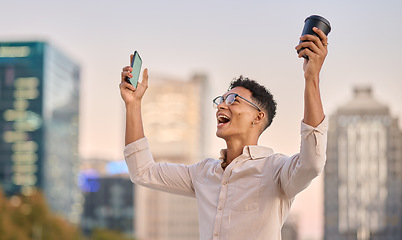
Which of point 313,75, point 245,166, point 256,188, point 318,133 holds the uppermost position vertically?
point 313,75

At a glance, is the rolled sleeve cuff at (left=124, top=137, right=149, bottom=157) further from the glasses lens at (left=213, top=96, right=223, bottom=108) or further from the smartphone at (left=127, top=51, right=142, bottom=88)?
Result: the glasses lens at (left=213, top=96, right=223, bottom=108)

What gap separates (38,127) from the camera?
448 feet

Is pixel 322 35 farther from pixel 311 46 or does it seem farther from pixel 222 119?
pixel 222 119

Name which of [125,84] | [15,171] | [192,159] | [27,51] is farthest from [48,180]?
[125,84]

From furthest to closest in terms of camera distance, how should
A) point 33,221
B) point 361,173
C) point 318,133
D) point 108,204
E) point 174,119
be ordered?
point 174,119 → point 108,204 → point 361,173 → point 33,221 → point 318,133

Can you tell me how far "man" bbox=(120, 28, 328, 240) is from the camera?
3775 mm

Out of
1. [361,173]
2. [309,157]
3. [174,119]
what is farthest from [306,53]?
[174,119]

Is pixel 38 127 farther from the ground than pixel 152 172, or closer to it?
farther from the ground

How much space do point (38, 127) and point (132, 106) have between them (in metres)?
134

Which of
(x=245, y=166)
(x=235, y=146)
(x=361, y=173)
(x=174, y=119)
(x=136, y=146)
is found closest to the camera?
(x=245, y=166)

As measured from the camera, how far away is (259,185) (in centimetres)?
405

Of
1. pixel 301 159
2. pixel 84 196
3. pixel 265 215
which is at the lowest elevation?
pixel 84 196

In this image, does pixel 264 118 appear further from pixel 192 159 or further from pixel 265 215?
pixel 192 159

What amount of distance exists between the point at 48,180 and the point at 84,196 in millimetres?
28394
